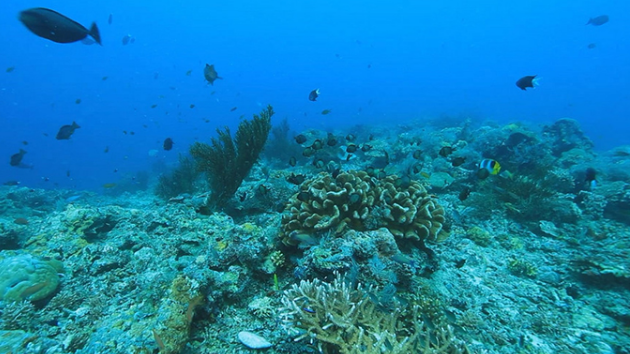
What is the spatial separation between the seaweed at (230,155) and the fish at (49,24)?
13.1 feet

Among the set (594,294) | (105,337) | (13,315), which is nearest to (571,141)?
(594,294)

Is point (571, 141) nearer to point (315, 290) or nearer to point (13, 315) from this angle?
point (315, 290)

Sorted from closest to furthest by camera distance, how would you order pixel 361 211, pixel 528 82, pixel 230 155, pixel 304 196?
pixel 361 211 < pixel 304 196 < pixel 528 82 < pixel 230 155

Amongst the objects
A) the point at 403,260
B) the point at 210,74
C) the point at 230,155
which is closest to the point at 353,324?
the point at 403,260

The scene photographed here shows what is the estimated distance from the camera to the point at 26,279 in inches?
169

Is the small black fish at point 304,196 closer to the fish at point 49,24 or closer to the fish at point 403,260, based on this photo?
the fish at point 403,260

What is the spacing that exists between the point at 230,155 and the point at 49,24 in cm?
446

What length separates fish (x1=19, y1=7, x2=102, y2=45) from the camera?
10.5ft

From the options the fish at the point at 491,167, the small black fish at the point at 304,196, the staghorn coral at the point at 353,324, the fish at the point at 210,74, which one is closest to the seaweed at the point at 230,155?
the fish at the point at 210,74

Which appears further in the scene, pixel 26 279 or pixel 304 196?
pixel 304 196

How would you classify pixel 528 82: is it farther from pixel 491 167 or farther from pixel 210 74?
pixel 210 74

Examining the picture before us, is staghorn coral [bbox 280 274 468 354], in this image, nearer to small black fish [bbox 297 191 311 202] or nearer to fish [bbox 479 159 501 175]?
small black fish [bbox 297 191 311 202]

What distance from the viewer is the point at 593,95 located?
104438mm

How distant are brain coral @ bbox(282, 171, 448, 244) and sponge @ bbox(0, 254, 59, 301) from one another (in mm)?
4040
